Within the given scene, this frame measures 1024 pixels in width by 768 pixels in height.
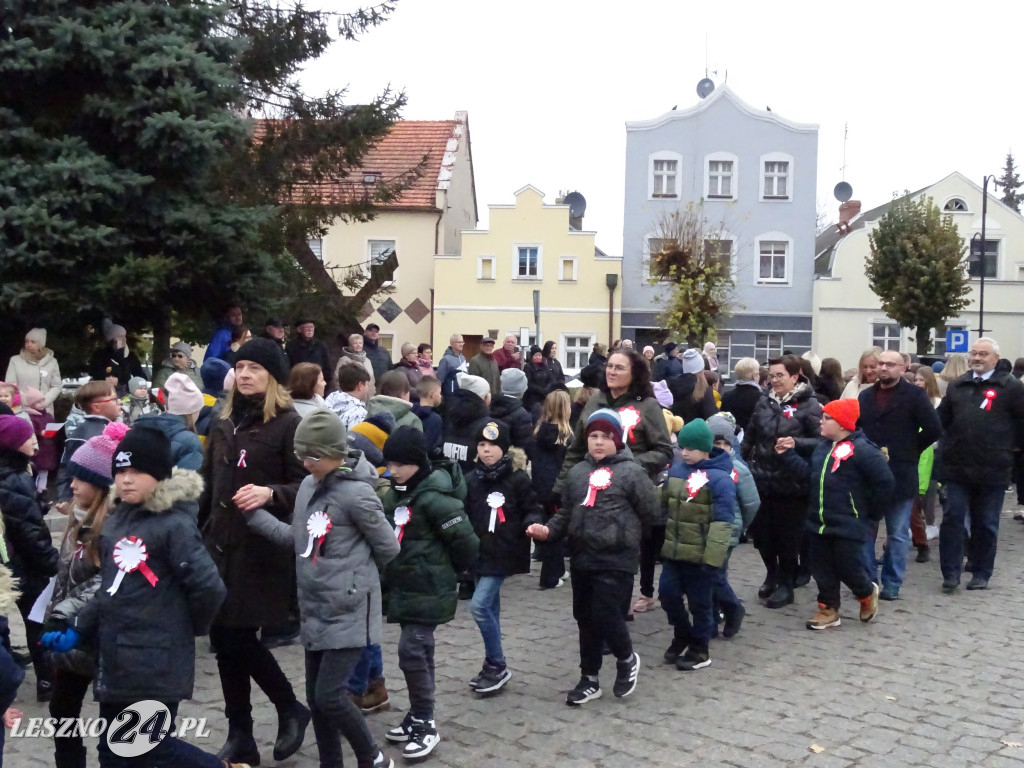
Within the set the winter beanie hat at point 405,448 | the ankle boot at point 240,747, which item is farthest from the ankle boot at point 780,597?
the ankle boot at point 240,747

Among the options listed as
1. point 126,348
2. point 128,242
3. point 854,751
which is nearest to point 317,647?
point 854,751

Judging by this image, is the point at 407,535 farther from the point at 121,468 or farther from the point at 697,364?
the point at 697,364

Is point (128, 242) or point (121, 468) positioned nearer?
point (121, 468)

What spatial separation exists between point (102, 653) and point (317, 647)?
94 centimetres

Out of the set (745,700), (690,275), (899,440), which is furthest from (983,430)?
(690,275)

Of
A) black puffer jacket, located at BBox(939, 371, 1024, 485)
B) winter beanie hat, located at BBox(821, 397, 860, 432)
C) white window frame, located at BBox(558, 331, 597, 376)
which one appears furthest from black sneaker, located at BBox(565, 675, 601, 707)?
white window frame, located at BBox(558, 331, 597, 376)

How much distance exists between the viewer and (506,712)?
19.6 feet

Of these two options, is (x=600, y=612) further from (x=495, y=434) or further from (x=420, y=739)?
(x=420, y=739)

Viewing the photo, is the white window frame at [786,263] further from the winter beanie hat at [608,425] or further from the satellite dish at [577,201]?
the winter beanie hat at [608,425]

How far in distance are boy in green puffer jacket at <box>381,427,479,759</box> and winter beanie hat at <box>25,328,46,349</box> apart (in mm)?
7015

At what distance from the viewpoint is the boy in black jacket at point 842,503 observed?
783cm

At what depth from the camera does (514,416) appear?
26.0 ft

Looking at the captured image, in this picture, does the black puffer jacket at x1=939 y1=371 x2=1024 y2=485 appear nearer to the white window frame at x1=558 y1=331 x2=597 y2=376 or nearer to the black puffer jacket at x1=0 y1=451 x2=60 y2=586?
the black puffer jacket at x1=0 y1=451 x2=60 y2=586

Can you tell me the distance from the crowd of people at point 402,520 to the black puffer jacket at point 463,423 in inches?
0.9
